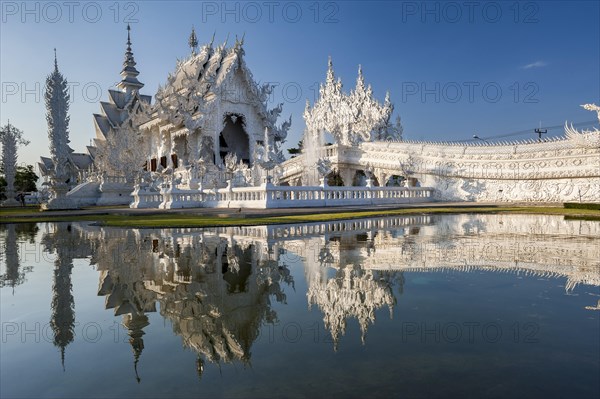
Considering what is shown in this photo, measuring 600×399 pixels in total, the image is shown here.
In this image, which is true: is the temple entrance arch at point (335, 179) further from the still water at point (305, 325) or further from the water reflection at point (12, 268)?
the still water at point (305, 325)

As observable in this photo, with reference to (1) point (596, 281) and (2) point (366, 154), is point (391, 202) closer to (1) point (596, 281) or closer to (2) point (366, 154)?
(2) point (366, 154)

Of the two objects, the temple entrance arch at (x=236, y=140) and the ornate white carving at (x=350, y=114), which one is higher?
the ornate white carving at (x=350, y=114)

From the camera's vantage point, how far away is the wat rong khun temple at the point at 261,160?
24705 mm

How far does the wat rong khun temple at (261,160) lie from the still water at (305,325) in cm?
1396

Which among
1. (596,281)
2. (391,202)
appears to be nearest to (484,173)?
(391,202)

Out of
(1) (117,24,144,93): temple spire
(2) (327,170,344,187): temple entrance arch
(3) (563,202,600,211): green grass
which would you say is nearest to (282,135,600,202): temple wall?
(2) (327,170,344,187): temple entrance arch

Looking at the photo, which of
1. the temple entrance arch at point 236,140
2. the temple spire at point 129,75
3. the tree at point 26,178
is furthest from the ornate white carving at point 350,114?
the tree at point 26,178

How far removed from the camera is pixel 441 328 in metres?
3.35

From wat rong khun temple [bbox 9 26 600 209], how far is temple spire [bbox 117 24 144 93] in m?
13.4

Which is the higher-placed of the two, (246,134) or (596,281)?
(246,134)

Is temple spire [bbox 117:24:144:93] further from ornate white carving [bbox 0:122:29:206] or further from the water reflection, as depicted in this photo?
the water reflection

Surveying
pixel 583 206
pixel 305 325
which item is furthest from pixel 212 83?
pixel 305 325

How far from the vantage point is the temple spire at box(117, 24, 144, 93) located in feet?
191

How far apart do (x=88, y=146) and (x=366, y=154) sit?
4314 centimetres
